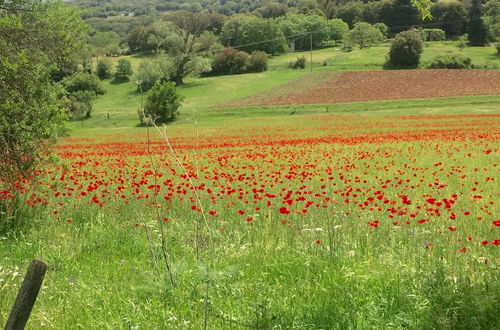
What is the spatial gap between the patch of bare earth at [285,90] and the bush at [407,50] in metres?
12.4

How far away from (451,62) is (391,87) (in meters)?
19.9

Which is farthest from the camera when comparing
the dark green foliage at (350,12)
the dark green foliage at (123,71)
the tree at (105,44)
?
the dark green foliage at (350,12)

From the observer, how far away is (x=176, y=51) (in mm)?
85125

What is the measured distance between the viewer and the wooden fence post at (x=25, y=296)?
2.62 metres

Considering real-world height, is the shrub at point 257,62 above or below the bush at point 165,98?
above

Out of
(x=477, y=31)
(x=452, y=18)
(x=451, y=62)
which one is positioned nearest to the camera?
(x=451, y=62)

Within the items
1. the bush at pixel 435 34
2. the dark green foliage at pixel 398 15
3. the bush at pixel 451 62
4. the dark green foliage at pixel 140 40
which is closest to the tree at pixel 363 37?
the bush at pixel 435 34

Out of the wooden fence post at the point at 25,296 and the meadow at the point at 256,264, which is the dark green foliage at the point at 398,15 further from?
the wooden fence post at the point at 25,296

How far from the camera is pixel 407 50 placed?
267ft

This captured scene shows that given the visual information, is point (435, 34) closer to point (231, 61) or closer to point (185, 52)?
point (231, 61)

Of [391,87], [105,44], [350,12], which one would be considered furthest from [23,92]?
[350,12]

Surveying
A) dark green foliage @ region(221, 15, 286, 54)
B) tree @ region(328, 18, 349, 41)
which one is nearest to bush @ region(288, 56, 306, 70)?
dark green foliage @ region(221, 15, 286, 54)

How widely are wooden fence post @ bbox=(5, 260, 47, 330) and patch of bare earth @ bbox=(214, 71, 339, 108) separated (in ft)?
193

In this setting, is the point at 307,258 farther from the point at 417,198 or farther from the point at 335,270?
the point at 417,198
